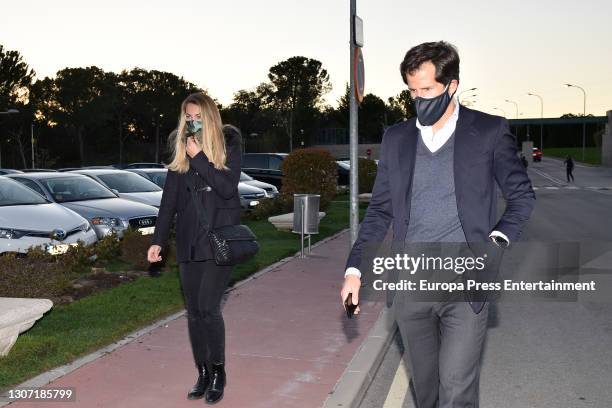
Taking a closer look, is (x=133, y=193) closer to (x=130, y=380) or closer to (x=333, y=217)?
(x=333, y=217)

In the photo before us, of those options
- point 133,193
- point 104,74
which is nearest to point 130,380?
point 133,193

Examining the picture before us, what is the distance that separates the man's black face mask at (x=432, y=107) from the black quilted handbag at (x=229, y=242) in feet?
6.35

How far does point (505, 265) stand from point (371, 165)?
68.1ft

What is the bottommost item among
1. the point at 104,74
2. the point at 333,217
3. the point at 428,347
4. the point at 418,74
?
the point at 333,217

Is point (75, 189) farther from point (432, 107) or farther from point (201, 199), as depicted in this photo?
point (432, 107)

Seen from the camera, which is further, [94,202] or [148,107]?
[148,107]

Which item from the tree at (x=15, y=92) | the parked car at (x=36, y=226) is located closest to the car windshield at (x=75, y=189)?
the parked car at (x=36, y=226)

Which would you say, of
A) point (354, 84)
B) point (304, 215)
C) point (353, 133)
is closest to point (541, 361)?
point (354, 84)

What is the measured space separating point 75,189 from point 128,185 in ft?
8.12

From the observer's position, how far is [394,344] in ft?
24.3

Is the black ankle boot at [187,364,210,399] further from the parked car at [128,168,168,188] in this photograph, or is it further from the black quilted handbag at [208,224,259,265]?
the parked car at [128,168,168,188]

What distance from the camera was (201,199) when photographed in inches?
199

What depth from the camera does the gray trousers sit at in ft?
11.1

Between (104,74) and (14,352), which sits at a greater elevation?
(104,74)
